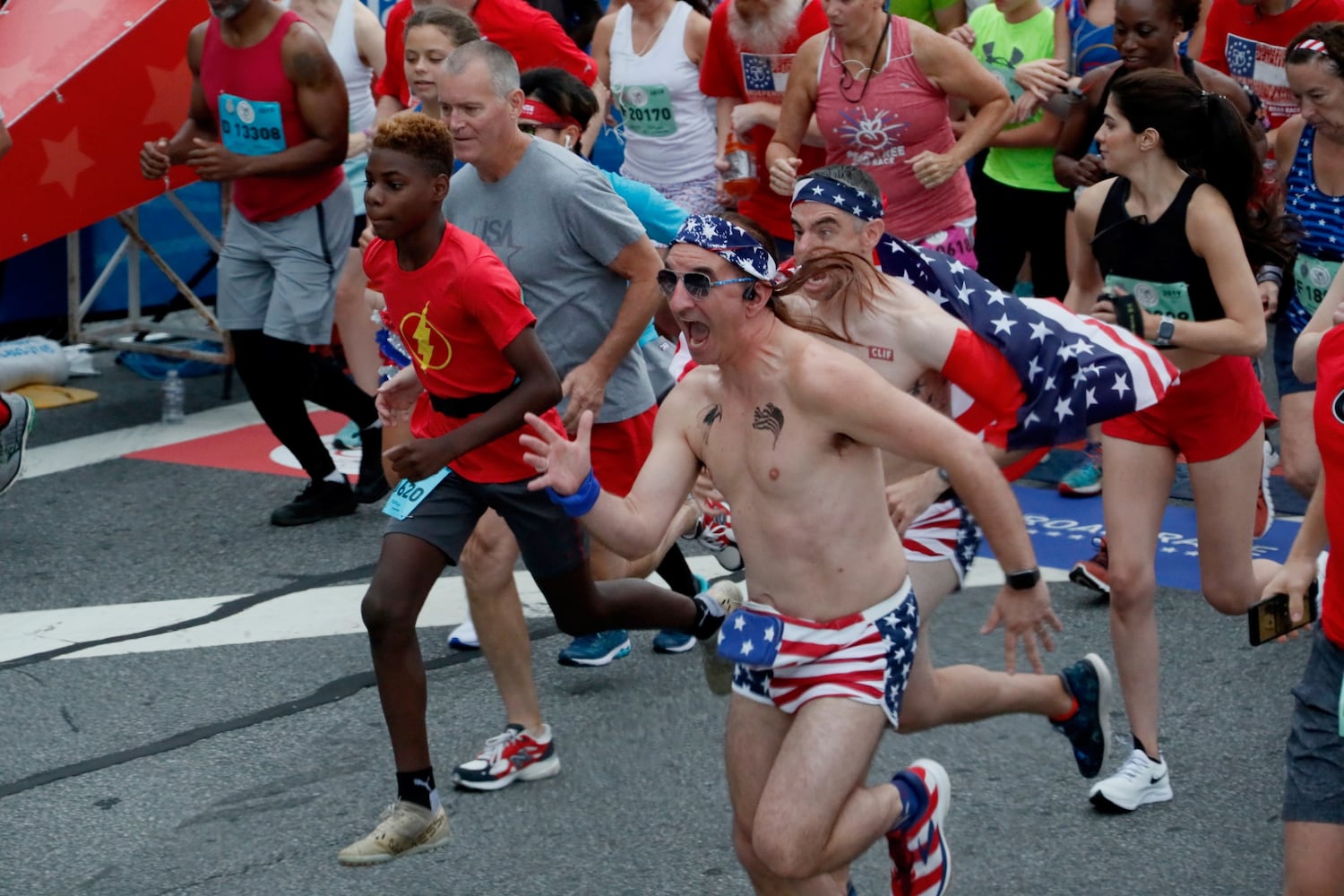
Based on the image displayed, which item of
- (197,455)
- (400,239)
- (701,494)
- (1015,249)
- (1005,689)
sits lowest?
(197,455)

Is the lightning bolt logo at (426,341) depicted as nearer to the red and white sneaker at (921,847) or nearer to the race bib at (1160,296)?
the red and white sneaker at (921,847)

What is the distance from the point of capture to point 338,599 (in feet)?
23.4

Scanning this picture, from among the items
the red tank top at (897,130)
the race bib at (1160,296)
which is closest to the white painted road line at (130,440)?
the red tank top at (897,130)

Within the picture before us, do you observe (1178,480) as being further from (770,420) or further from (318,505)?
(770,420)

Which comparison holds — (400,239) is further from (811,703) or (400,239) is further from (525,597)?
(525,597)

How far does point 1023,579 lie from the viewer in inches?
160

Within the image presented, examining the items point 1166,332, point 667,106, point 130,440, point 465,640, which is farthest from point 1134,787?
point 130,440

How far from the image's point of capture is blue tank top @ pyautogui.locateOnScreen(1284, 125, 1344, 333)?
6324 mm

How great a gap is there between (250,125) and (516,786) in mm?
3845

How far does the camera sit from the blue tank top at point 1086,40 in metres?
8.55

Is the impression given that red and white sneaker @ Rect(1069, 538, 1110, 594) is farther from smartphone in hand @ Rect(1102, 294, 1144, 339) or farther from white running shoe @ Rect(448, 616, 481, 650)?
white running shoe @ Rect(448, 616, 481, 650)

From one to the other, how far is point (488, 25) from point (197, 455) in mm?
2716

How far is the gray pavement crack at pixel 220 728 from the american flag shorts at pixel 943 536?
A: 221 cm

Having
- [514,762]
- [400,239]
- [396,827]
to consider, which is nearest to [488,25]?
[400,239]
